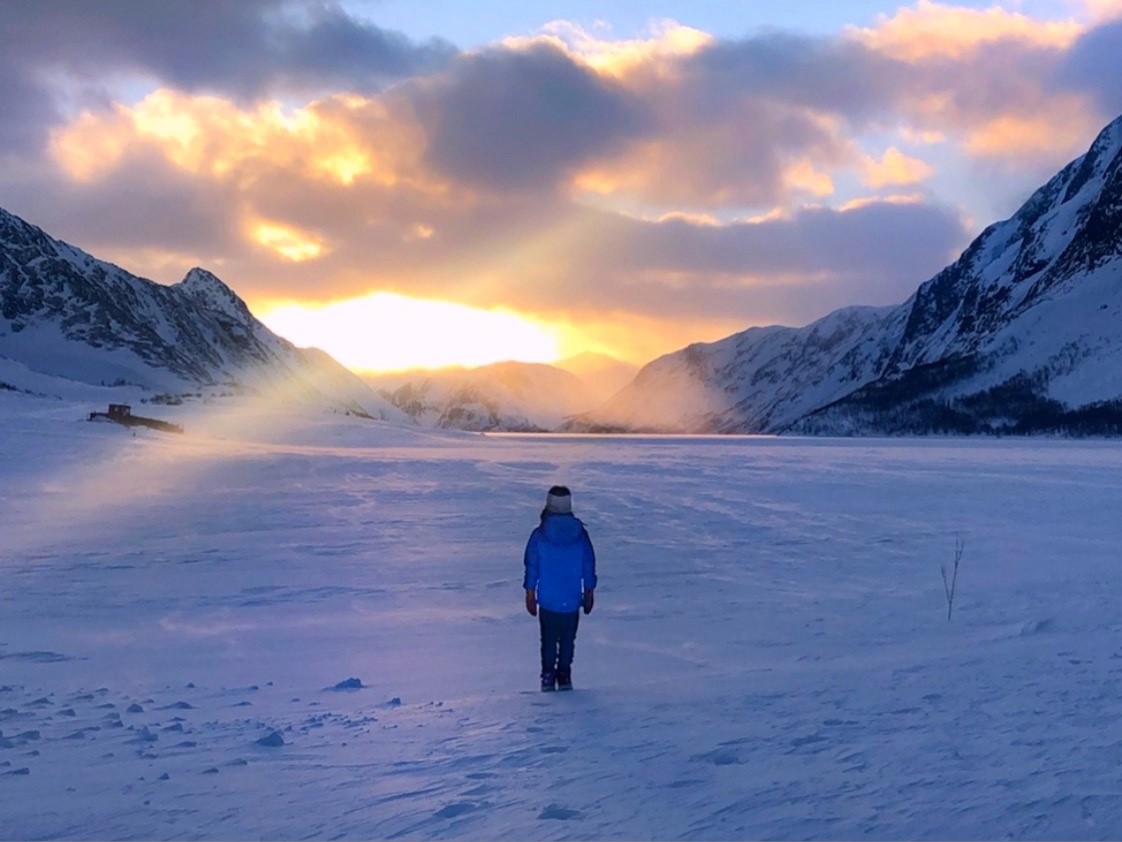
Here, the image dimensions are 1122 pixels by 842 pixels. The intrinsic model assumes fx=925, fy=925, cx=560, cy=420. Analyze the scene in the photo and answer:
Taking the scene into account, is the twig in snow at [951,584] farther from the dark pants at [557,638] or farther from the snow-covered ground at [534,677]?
the dark pants at [557,638]

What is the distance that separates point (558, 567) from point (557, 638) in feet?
2.25

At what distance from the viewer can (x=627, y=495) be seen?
30.3 meters

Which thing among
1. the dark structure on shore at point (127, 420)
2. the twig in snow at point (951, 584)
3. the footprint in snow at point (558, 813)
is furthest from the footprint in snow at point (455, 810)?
the dark structure on shore at point (127, 420)

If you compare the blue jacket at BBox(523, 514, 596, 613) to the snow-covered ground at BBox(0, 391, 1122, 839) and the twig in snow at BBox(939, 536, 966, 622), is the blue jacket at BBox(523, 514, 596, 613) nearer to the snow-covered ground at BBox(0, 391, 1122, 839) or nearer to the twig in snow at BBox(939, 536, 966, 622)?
the snow-covered ground at BBox(0, 391, 1122, 839)

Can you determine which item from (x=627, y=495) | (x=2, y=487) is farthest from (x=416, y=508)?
(x=2, y=487)

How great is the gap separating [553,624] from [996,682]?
13.3 ft

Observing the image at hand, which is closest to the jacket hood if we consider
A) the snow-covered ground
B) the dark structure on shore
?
the snow-covered ground

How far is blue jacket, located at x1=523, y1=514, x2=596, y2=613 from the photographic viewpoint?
29.6ft

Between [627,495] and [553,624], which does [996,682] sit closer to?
[553,624]

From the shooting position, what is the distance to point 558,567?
9.04m

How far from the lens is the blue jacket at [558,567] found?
9.02m

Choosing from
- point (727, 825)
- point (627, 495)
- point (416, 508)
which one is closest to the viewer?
point (727, 825)

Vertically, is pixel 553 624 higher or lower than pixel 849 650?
higher

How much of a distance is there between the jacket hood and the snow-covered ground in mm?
1474
